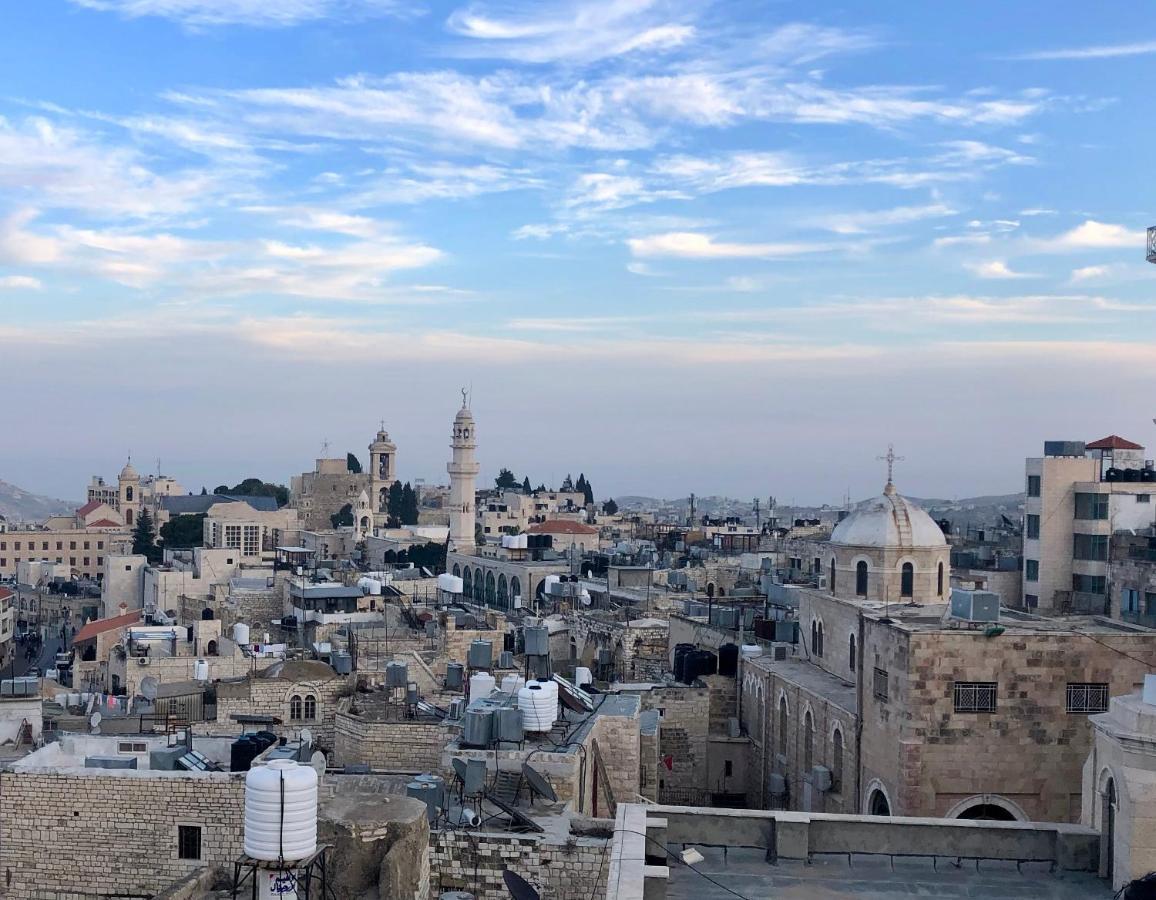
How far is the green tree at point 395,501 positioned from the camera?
109500 mm

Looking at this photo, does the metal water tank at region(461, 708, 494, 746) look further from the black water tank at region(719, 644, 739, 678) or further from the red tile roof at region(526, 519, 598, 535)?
the red tile roof at region(526, 519, 598, 535)

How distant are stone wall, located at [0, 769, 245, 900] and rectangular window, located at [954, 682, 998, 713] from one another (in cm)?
802

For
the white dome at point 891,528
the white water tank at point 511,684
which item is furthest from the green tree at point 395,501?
the white water tank at point 511,684

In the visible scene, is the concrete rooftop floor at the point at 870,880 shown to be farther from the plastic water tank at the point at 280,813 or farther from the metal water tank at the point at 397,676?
the metal water tank at the point at 397,676

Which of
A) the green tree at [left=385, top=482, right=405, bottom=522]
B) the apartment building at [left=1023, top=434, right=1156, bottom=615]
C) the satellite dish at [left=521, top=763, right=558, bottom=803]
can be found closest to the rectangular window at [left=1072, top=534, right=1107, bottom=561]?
the apartment building at [left=1023, top=434, right=1156, bottom=615]

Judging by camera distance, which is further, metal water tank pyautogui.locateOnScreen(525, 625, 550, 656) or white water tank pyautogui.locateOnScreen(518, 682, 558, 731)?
metal water tank pyautogui.locateOnScreen(525, 625, 550, 656)

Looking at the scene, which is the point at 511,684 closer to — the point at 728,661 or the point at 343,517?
the point at 728,661

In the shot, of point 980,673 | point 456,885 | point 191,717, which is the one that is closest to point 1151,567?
point 980,673

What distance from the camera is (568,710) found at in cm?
1602

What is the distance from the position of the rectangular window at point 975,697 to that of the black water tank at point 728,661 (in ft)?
31.8

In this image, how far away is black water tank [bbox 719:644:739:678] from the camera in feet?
81.5

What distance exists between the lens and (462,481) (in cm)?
6856

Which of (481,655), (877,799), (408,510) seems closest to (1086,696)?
(877,799)

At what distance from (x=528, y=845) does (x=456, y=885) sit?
0.73m
